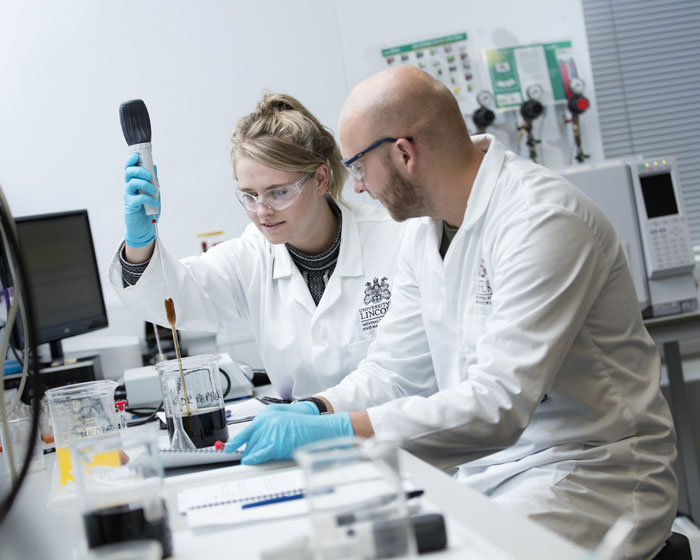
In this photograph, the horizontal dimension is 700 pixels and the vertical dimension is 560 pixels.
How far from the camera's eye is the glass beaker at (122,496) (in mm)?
791

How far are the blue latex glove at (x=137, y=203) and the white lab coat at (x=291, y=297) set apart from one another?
6cm

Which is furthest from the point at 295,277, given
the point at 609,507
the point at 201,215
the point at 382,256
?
the point at 201,215

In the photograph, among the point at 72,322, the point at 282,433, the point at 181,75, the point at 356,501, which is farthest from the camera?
the point at 181,75

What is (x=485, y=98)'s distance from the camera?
3336 mm

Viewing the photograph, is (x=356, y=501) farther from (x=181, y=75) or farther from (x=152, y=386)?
(x=181, y=75)

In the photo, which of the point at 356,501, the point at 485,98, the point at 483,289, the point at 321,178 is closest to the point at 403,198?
the point at 483,289

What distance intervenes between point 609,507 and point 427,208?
2.22ft

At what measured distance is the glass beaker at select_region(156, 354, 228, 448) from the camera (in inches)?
53.5

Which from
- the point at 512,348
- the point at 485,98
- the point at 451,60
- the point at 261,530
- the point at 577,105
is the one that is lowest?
the point at 261,530

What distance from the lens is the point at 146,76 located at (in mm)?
3201

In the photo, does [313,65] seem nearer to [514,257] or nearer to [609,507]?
[514,257]

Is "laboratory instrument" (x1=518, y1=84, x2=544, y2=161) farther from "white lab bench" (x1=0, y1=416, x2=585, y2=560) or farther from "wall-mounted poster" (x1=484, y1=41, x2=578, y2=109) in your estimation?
"white lab bench" (x1=0, y1=416, x2=585, y2=560)

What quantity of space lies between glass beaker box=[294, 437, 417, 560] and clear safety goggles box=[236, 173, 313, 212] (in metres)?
1.26

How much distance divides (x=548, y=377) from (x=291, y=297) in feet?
3.13
